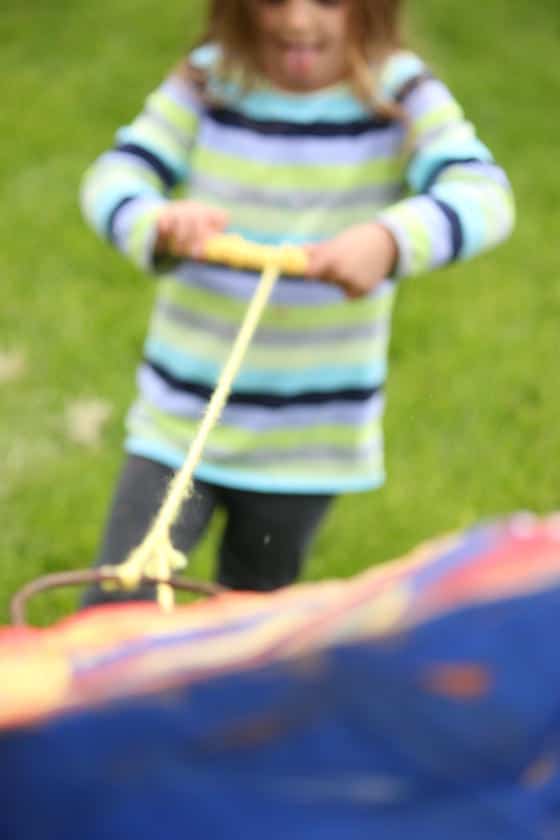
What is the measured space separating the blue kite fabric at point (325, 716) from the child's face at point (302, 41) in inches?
27.0

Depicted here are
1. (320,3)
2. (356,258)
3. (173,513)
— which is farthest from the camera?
(320,3)

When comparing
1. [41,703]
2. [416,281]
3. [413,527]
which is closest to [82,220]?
[416,281]

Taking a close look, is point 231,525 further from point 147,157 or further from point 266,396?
point 147,157

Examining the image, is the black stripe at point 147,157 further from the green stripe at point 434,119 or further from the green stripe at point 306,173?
the green stripe at point 434,119

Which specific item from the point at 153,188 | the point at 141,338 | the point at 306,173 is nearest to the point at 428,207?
the point at 306,173

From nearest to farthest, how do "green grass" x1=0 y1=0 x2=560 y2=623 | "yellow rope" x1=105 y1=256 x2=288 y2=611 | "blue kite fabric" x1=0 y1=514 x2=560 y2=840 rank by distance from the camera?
"blue kite fabric" x1=0 y1=514 x2=560 y2=840
"yellow rope" x1=105 y1=256 x2=288 y2=611
"green grass" x1=0 y1=0 x2=560 y2=623

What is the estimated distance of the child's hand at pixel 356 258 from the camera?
866 millimetres

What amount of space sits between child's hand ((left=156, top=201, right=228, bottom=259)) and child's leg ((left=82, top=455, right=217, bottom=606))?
0.23 m

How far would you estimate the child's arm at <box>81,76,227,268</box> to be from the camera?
3.00 ft

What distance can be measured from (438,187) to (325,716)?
664 millimetres

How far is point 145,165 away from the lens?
1.05m

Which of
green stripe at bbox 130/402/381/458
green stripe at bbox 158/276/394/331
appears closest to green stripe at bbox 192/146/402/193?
green stripe at bbox 158/276/394/331

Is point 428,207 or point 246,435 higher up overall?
point 428,207

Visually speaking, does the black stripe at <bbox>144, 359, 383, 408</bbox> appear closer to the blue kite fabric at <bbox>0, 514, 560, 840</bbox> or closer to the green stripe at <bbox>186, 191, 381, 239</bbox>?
the green stripe at <bbox>186, 191, 381, 239</bbox>
